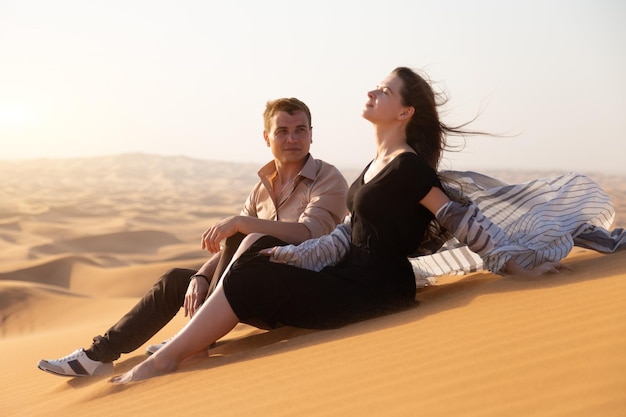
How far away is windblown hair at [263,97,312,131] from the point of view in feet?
18.4

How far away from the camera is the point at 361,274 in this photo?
15.2 ft

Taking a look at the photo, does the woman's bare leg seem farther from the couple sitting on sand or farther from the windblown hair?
the windblown hair

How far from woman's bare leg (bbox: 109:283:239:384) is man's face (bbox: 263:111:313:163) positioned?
4.58 ft

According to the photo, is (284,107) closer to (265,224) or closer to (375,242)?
(265,224)

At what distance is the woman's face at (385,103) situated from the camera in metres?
4.79

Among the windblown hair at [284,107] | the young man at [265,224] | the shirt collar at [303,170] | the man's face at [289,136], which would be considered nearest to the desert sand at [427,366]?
the young man at [265,224]

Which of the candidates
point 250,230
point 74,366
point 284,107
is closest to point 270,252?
point 250,230

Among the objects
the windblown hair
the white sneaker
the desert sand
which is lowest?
the white sneaker

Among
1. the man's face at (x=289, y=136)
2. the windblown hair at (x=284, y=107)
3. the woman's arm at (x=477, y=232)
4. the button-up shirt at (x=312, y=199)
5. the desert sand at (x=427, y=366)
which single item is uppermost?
the windblown hair at (x=284, y=107)

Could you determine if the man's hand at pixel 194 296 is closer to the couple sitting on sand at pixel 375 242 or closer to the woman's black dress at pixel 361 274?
the couple sitting on sand at pixel 375 242

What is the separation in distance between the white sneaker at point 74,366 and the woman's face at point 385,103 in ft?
7.39

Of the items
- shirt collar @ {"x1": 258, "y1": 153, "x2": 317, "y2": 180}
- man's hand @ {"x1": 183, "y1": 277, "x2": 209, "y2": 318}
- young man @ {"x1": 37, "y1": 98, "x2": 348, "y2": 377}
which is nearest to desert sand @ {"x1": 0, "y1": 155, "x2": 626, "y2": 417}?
young man @ {"x1": 37, "y1": 98, "x2": 348, "y2": 377}

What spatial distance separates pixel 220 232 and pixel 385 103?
1.29 m

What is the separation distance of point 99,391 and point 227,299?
2.76 ft
